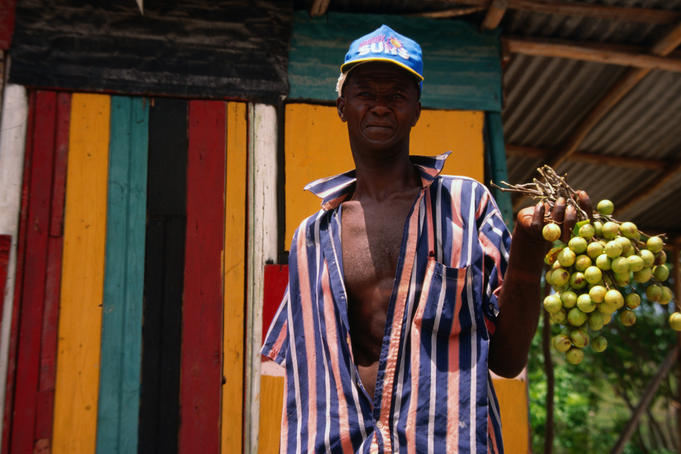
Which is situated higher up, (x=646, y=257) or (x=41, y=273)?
(x=41, y=273)

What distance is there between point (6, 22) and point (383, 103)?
109 inches

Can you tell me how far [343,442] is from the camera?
1792mm

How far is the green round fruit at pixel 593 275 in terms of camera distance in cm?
157

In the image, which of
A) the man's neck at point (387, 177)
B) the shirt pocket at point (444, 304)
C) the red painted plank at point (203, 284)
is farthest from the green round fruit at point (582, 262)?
the red painted plank at point (203, 284)

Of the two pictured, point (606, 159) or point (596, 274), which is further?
point (606, 159)

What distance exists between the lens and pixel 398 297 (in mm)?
1870

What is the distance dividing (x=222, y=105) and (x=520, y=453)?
8.75ft

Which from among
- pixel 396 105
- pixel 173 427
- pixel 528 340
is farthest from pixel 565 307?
pixel 173 427

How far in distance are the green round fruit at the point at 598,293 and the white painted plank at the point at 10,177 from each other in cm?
306

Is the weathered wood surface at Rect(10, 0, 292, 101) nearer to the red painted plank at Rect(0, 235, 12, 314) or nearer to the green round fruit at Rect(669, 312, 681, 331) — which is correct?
the red painted plank at Rect(0, 235, 12, 314)

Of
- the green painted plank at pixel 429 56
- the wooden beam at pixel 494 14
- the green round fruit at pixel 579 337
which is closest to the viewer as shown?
the green round fruit at pixel 579 337

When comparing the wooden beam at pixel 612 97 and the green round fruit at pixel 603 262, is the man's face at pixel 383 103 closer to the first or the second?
the green round fruit at pixel 603 262

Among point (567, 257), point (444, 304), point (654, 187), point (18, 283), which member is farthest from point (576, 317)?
point (654, 187)

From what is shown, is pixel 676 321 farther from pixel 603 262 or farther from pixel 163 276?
pixel 163 276
